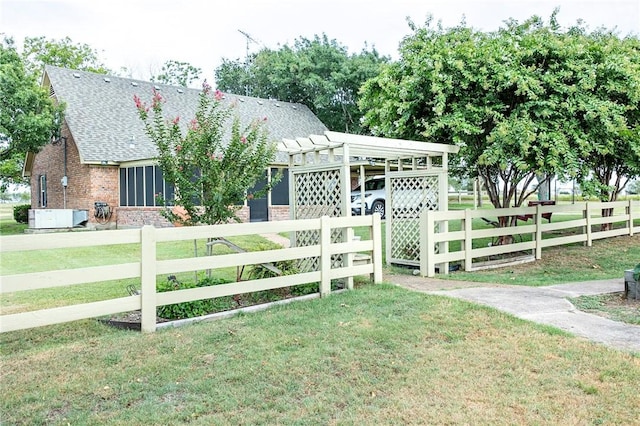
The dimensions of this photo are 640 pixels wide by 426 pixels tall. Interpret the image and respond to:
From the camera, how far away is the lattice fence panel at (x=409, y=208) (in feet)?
29.3

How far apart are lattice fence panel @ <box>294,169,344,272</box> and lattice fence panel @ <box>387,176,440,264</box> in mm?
2349

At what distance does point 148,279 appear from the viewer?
15.5 feet

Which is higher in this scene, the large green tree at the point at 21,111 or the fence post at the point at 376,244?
the large green tree at the point at 21,111

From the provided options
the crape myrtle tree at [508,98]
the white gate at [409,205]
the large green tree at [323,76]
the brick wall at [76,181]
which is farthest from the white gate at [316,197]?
the large green tree at [323,76]

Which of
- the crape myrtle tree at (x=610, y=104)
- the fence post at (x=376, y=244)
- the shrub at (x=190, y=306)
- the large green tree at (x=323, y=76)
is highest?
the large green tree at (x=323, y=76)

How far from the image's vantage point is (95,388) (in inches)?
132

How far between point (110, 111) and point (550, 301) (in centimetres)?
1795

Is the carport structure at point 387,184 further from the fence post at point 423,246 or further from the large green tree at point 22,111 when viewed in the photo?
the large green tree at point 22,111

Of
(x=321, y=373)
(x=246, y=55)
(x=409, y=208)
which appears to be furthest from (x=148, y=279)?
(x=246, y=55)

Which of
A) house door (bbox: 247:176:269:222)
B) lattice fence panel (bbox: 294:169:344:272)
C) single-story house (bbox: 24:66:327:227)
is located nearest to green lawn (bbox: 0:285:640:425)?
lattice fence panel (bbox: 294:169:344:272)

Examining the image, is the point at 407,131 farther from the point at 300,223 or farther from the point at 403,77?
the point at 300,223

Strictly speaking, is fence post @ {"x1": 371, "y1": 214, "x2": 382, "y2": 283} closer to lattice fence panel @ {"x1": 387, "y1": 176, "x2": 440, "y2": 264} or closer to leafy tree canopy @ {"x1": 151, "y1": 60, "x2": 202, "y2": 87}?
lattice fence panel @ {"x1": 387, "y1": 176, "x2": 440, "y2": 264}

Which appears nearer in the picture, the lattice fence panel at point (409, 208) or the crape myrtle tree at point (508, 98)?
the crape myrtle tree at point (508, 98)

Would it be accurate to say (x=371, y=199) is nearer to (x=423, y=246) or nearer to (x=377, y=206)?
(x=377, y=206)
